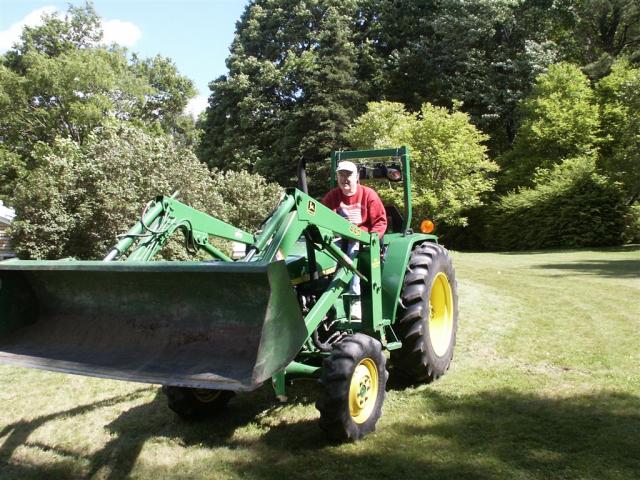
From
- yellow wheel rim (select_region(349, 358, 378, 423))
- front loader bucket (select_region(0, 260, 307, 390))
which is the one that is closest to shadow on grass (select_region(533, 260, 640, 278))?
yellow wheel rim (select_region(349, 358, 378, 423))

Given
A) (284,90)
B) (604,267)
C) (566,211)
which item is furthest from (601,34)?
(604,267)

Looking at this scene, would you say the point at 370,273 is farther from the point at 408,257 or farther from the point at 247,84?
the point at 247,84

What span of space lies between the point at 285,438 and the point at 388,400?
110 centimetres

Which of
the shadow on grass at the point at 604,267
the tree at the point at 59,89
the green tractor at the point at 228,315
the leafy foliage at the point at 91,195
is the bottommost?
the shadow on grass at the point at 604,267

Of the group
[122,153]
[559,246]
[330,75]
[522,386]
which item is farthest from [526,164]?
[522,386]

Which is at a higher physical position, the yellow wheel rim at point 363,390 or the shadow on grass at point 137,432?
the yellow wheel rim at point 363,390

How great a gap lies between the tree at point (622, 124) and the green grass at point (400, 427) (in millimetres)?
19355

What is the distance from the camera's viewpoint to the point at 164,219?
444cm

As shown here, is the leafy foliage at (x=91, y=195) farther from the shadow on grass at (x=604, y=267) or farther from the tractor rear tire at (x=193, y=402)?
the tractor rear tire at (x=193, y=402)

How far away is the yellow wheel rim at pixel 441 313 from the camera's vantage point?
5891 mm

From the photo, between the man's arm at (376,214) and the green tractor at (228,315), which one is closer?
the green tractor at (228,315)

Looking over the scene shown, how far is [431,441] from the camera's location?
412 cm

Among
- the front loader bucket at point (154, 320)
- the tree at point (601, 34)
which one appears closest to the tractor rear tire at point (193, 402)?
the front loader bucket at point (154, 320)

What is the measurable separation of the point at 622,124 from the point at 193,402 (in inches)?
1184
